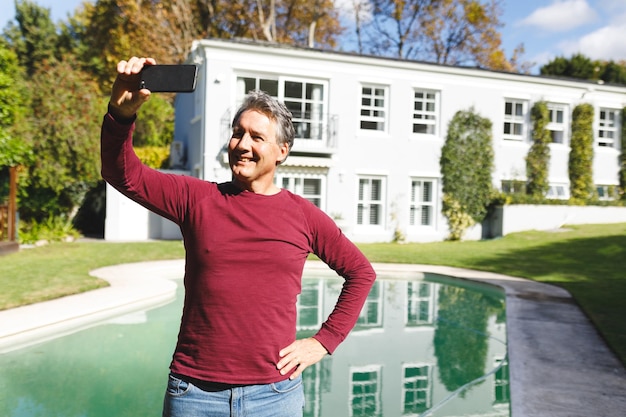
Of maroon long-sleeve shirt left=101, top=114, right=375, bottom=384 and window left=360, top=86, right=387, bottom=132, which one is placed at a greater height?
window left=360, top=86, right=387, bottom=132

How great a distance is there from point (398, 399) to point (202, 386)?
3837 millimetres

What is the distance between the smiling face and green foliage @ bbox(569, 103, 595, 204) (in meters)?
22.1

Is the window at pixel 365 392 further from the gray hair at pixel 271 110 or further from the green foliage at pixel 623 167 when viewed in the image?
the green foliage at pixel 623 167

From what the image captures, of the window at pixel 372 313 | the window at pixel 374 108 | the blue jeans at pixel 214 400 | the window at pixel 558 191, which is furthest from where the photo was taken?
the window at pixel 558 191

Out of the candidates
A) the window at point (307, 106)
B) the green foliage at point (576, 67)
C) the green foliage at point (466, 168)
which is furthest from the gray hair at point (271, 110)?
the green foliage at point (576, 67)

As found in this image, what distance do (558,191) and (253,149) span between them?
21908 mm

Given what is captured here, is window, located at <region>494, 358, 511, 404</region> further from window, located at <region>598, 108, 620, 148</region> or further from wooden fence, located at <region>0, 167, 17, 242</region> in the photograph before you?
window, located at <region>598, 108, 620, 148</region>

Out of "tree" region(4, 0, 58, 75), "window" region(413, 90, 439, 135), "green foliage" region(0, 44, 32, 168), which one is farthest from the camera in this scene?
"tree" region(4, 0, 58, 75)

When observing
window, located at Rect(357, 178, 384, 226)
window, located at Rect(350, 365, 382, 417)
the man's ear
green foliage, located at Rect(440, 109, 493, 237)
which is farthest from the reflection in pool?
green foliage, located at Rect(440, 109, 493, 237)

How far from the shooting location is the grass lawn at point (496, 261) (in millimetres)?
8688

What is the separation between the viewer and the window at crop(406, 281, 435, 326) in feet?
29.0

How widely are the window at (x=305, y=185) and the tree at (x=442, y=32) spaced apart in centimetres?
1709

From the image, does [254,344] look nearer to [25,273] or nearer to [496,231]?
[25,273]

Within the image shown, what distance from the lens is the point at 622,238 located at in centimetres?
1689
